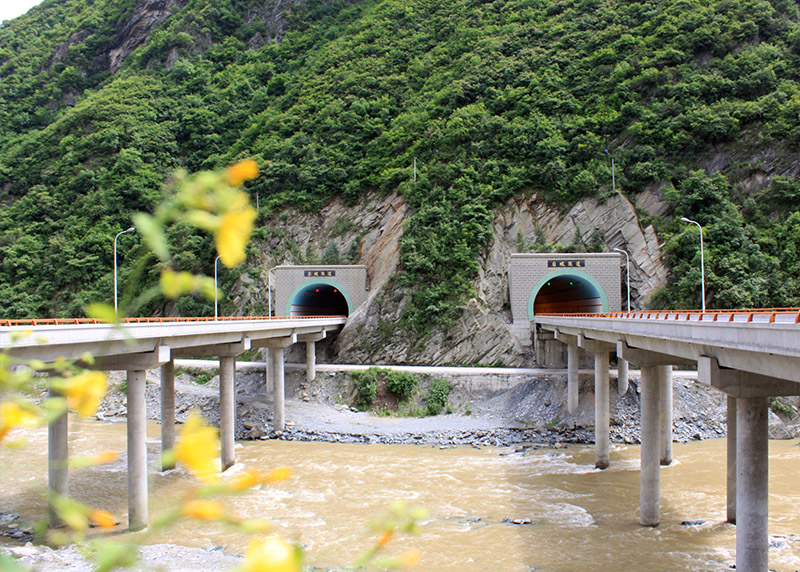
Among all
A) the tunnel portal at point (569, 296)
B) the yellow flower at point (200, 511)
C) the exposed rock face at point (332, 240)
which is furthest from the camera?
the exposed rock face at point (332, 240)

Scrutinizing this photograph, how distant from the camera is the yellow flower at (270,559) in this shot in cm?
121

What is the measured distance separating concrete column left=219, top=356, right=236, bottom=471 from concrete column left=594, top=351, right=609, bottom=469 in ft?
57.7

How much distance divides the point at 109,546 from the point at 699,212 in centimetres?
5271

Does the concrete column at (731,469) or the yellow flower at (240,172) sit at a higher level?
the yellow flower at (240,172)

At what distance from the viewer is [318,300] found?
6281 centimetres

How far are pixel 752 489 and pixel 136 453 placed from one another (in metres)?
18.2

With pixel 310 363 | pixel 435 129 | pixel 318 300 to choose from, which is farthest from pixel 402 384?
pixel 435 129

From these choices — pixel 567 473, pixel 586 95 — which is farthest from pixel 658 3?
pixel 567 473

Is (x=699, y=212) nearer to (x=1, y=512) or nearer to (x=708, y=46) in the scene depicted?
(x=708, y=46)

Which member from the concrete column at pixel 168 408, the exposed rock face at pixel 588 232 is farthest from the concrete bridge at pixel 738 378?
the exposed rock face at pixel 588 232

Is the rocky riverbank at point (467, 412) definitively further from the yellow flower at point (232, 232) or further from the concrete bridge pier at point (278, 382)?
the yellow flower at point (232, 232)

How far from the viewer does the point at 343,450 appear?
31219mm

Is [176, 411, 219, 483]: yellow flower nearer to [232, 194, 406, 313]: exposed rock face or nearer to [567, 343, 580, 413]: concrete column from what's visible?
[567, 343, 580, 413]: concrete column

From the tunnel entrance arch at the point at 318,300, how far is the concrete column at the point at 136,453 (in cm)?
3255
